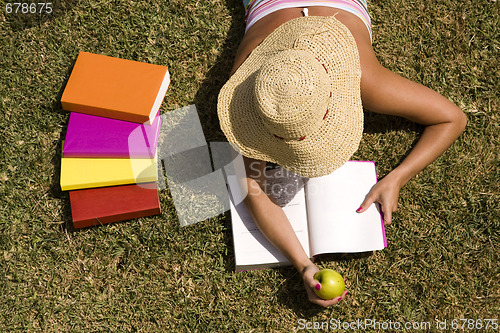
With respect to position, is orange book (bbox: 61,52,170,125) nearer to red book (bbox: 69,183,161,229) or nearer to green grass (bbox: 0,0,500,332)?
green grass (bbox: 0,0,500,332)

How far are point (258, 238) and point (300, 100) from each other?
1.18m

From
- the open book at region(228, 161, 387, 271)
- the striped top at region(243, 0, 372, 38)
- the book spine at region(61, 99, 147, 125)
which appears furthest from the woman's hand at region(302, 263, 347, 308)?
the striped top at region(243, 0, 372, 38)

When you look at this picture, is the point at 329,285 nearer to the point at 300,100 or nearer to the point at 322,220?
the point at 322,220

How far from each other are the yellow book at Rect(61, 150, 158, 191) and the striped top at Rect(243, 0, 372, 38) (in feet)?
3.30

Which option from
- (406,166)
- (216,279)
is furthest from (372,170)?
(216,279)

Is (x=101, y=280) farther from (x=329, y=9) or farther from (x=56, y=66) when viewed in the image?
(x=329, y=9)

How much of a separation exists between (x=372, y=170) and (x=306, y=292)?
31.6 inches

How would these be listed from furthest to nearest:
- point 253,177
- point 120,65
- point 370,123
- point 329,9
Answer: point 370,123 < point 120,65 < point 253,177 < point 329,9

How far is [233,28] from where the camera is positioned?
2.81 metres

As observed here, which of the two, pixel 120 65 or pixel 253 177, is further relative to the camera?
pixel 120 65

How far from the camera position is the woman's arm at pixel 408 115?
2199 mm

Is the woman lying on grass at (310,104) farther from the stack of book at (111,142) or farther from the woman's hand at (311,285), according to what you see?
the stack of book at (111,142)

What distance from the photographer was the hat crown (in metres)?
1.47

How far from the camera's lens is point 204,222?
8.46ft
